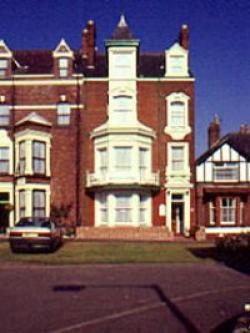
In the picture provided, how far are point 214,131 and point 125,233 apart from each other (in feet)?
58.6

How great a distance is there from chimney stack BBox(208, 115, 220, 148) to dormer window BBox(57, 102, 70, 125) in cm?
1547

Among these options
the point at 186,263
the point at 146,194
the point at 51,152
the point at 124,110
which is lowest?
the point at 186,263

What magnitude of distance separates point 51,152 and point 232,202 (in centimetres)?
1259

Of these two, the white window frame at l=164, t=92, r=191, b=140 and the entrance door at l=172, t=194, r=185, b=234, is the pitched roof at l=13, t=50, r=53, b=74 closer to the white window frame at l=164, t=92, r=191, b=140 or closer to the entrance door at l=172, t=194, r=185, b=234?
the white window frame at l=164, t=92, r=191, b=140

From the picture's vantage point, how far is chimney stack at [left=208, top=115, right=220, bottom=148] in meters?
52.0

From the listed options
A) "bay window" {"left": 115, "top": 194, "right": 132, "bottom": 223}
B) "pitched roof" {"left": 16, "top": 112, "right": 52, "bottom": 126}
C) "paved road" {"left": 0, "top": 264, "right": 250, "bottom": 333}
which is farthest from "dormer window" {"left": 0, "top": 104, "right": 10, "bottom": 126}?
"paved road" {"left": 0, "top": 264, "right": 250, "bottom": 333}

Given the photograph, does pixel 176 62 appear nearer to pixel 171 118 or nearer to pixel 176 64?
pixel 176 64

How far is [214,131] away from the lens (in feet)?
172

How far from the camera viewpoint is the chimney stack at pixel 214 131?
2048 inches

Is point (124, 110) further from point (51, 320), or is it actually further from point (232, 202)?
point (51, 320)

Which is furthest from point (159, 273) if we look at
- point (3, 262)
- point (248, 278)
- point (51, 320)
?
point (51, 320)

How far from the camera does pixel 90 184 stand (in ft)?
131

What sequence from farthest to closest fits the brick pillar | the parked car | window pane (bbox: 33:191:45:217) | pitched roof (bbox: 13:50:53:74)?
1. pitched roof (bbox: 13:50:53:74)
2. the brick pillar
3. window pane (bbox: 33:191:45:217)
4. the parked car

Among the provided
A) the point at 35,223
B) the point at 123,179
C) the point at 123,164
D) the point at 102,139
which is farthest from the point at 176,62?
the point at 35,223
